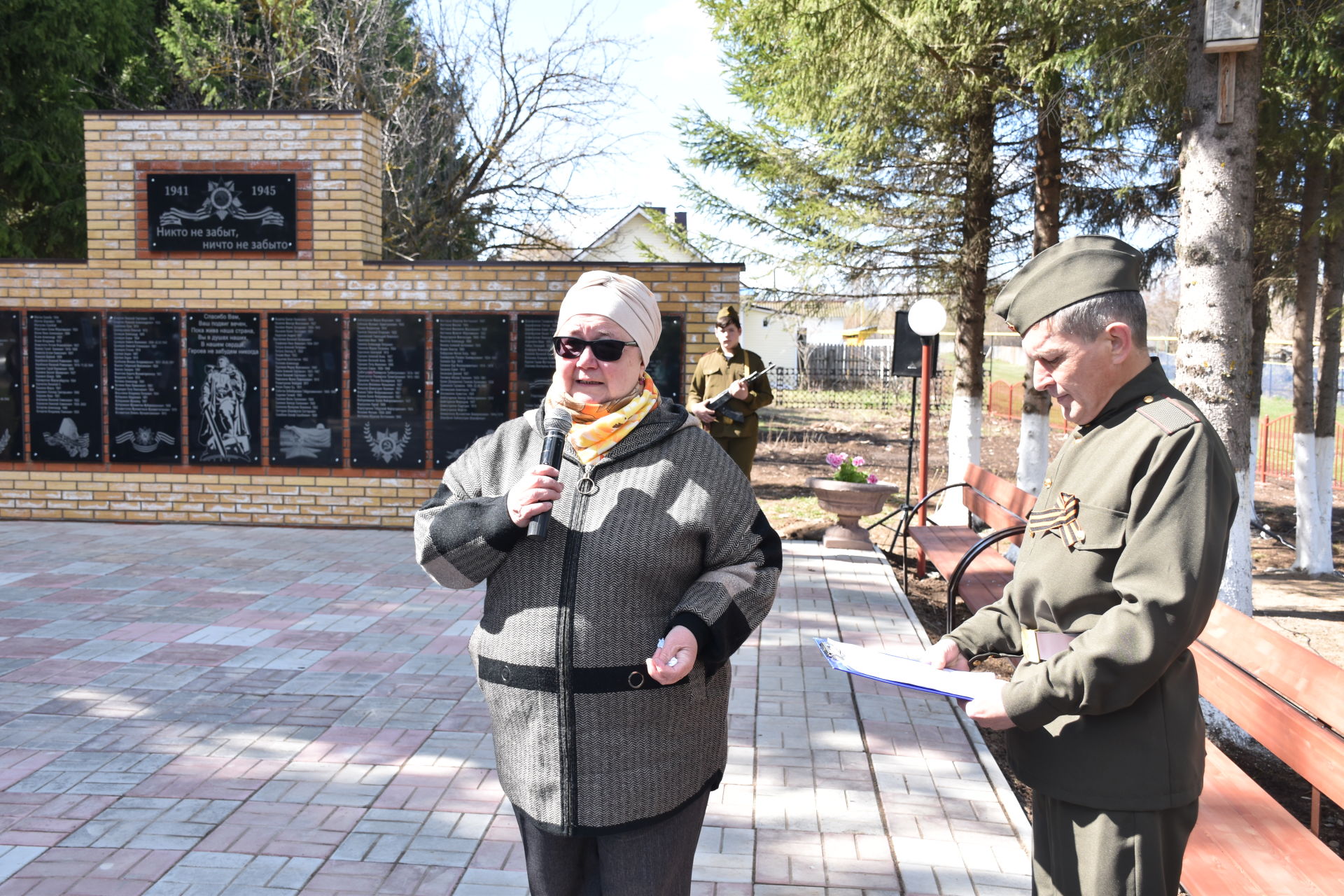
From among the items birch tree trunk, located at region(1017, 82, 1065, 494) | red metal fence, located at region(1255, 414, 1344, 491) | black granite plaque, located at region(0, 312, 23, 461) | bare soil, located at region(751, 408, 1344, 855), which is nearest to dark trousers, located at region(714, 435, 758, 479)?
bare soil, located at region(751, 408, 1344, 855)

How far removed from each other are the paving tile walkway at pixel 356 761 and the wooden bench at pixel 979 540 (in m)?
0.50

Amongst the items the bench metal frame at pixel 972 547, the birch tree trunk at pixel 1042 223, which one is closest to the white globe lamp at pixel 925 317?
the birch tree trunk at pixel 1042 223

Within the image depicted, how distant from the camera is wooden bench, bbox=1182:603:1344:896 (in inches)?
102

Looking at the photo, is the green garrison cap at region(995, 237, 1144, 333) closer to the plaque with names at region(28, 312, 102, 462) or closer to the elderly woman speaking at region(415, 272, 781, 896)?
the elderly woman speaking at region(415, 272, 781, 896)

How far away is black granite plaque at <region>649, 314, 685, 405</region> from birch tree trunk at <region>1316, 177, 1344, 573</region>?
21.3ft

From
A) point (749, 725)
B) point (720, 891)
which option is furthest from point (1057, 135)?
point (720, 891)

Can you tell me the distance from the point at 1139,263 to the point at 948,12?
7.85 m

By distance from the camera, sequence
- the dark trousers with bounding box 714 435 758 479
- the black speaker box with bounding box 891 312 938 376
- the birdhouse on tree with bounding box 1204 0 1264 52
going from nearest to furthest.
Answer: the birdhouse on tree with bounding box 1204 0 1264 52, the dark trousers with bounding box 714 435 758 479, the black speaker box with bounding box 891 312 938 376

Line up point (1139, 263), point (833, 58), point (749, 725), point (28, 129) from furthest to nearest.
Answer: point (28, 129)
point (833, 58)
point (749, 725)
point (1139, 263)

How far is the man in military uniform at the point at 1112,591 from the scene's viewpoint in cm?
180

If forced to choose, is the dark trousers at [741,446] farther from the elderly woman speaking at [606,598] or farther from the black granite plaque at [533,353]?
the elderly woman speaking at [606,598]

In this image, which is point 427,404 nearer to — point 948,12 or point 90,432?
point 90,432

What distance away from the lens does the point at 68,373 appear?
9.52 metres

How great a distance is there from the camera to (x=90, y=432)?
9.58m
